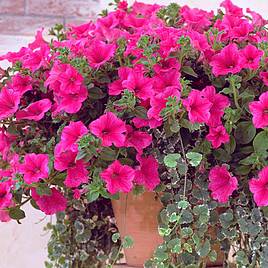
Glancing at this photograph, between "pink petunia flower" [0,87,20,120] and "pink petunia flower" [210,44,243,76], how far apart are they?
289mm

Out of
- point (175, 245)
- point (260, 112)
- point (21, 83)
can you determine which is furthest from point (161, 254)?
point (21, 83)

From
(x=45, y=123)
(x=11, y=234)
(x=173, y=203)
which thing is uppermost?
(x=45, y=123)

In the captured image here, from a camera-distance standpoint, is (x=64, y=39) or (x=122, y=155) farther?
(x=64, y=39)

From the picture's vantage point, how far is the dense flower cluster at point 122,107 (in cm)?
77

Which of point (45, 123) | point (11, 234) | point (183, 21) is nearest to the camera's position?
point (45, 123)

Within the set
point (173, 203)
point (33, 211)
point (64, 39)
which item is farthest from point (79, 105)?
point (33, 211)

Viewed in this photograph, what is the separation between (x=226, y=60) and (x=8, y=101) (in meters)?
0.32

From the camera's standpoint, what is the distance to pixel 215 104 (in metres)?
0.80

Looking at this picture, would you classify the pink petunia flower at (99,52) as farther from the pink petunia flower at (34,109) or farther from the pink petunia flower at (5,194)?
the pink petunia flower at (5,194)

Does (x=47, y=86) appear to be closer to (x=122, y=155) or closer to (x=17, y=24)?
(x=122, y=155)

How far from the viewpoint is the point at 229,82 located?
82cm

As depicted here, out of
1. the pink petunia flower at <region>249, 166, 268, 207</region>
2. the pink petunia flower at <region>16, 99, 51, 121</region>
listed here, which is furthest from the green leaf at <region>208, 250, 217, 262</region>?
the pink petunia flower at <region>16, 99, 51, 121</region>

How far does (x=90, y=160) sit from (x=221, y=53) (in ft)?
0.79

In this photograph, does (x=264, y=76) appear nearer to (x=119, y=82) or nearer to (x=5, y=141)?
(x=119, y=82)
